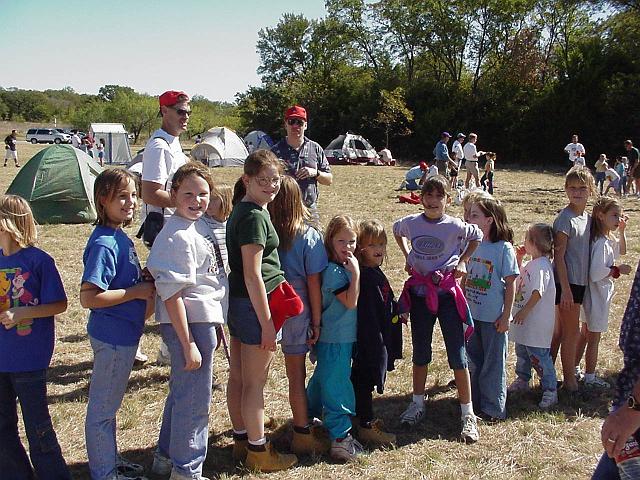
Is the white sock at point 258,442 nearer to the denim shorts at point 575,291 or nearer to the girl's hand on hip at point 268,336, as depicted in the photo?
the girl's hand on hip at point 268,336

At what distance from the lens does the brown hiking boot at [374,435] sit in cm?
358

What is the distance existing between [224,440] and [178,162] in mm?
1789

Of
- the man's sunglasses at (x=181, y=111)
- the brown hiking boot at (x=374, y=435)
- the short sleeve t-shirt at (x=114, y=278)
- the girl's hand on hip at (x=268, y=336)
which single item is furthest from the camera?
the man's sunglasses at (x=181, y=111)

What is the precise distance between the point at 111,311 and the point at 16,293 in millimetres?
432

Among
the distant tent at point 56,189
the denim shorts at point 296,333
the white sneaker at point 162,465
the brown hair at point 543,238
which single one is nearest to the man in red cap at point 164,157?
the denim shorts at point 296,333

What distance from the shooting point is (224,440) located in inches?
143

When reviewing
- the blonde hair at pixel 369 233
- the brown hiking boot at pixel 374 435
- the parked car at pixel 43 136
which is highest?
the parked car at pixel 43 136

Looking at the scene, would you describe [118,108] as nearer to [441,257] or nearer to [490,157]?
[490,157]

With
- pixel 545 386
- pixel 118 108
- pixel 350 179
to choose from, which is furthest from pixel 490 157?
pixel 118 108

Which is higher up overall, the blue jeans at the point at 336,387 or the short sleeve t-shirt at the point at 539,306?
the short sleeve t-shirt at the point at 539,306

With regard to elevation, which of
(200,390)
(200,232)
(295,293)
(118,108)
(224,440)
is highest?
(118,108)

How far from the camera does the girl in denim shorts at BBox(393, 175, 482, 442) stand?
3.67 m

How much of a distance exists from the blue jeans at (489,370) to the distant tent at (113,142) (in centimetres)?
3040

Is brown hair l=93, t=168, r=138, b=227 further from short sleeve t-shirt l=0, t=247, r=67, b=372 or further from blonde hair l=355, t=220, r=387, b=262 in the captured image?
blonde hair l=355, t=220, r=387, b=262
